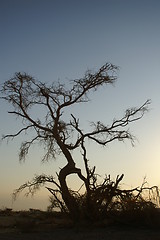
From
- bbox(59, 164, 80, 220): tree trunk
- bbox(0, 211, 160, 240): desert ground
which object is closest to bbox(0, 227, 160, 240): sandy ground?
bbox(0, 211, 160, 240): desert ground

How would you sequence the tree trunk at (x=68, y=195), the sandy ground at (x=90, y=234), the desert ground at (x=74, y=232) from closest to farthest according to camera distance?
the sandy ground at (x=90, y=234)
the desert ground at (x=74, y=232)
the tree trunk at (x=68, y=195)

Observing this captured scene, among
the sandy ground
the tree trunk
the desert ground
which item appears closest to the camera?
the sandy ground

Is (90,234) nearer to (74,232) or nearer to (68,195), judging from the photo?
(74,232)

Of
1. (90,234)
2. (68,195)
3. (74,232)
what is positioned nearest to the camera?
(90,234)

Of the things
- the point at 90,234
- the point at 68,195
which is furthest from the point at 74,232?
the point at 68,195

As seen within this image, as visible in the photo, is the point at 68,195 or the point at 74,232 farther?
the point at 68,195

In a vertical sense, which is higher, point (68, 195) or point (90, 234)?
point (68, 195)

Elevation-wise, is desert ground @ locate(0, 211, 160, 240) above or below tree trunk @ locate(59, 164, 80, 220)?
below

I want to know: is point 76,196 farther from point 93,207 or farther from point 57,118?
point 57,118

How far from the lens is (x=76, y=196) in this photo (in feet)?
45.0

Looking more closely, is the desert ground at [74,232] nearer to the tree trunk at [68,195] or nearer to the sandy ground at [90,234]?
the sandy ground at [90,234]

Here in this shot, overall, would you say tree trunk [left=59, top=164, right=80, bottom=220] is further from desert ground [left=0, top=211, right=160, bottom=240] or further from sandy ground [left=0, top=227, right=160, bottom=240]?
sandy ground [left=0, top=227, right=160, bottom=240]

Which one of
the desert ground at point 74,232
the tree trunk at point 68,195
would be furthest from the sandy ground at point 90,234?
the tree trunk at point 68,195

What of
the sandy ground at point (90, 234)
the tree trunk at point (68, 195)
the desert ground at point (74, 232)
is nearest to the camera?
the sandy ground at point (90, 234)
